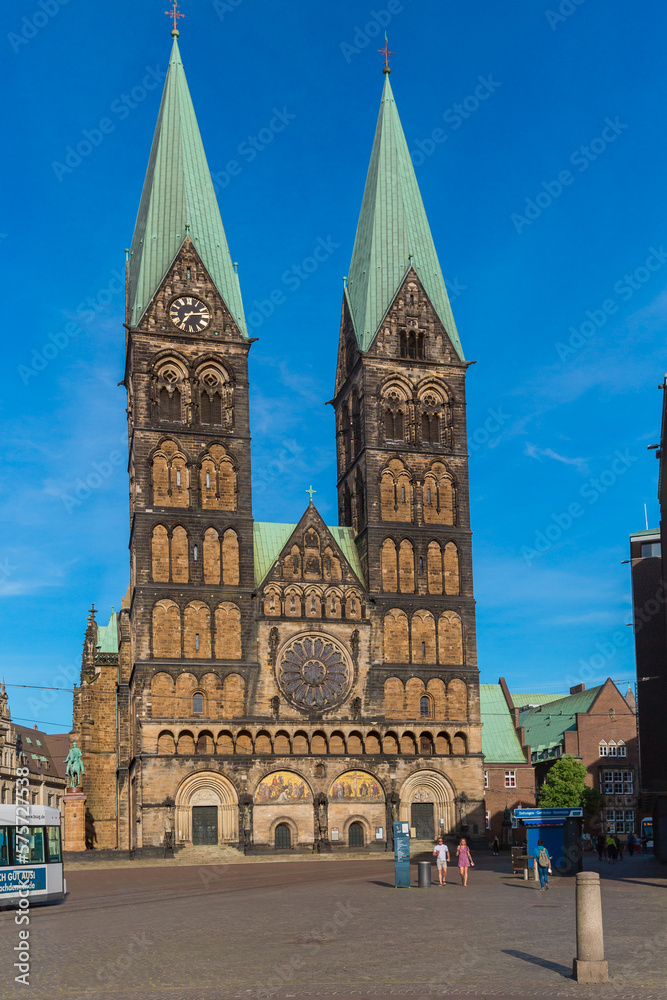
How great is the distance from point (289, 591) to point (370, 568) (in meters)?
5.19

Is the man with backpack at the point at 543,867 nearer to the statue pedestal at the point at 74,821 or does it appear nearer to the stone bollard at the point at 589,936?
the stone bollard at the point at 589,936

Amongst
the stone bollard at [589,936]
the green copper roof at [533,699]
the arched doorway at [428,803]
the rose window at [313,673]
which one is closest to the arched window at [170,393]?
the rose window at [313,673]

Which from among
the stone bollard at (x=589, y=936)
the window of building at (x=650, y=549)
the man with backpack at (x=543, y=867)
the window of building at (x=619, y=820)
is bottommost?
the window of building at (x=619, y=820)

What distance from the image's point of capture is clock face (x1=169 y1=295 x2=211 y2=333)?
234 feet

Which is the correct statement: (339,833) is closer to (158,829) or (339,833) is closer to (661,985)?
(158,829)

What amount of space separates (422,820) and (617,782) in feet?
115

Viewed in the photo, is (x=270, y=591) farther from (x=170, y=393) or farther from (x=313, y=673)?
(x=170, y=393)

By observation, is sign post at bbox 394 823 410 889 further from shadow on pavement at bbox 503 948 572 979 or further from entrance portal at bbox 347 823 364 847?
entrance portal at bbox 347 823 364 847

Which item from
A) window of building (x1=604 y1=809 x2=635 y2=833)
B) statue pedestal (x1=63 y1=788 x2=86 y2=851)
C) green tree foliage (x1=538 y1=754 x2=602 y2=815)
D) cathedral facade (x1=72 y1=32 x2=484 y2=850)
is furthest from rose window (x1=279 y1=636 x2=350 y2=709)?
window of building (x1=604 y1=809 x2=635 y2=833)

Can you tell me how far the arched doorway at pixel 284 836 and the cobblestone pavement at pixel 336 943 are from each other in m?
29.1

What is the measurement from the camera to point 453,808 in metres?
68.0

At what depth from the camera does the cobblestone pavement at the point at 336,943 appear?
52.2 ft

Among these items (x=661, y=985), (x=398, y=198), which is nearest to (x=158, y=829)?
(x=398, y=198)

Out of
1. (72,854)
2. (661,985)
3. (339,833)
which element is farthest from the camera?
(339,833)
